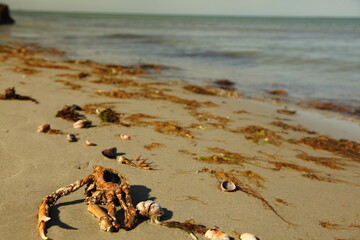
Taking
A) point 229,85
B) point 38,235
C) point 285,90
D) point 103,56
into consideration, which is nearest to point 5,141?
point 38,235

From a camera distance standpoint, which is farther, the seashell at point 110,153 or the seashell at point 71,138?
the seashell at point 71,138

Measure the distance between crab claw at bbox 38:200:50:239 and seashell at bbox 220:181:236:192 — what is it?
6.23ft

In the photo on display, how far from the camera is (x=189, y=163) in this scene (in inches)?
171

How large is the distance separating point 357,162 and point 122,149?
397 centimetres

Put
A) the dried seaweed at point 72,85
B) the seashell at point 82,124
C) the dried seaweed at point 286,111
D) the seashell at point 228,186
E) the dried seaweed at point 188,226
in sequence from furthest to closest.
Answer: the dried seaweed at point 72,85 → the dried seaweed at point 286,111 → the seashell at point 82,124 → the seashell at point 228,186 → the dried seaweed at point 188,226

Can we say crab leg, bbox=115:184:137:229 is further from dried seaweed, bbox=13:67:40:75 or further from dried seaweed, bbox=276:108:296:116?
dried seaweed, bbox=13:67:40:75

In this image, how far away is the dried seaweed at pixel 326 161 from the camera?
5.00 meters

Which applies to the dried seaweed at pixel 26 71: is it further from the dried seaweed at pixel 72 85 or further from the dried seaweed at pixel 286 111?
the dried seaweed at pixel 286 111

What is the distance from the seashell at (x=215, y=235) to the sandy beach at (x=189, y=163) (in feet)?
0.54

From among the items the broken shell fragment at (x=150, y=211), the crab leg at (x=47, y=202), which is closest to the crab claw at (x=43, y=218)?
the crab leg at (x=47, y=202)

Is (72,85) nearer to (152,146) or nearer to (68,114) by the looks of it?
(68,114)

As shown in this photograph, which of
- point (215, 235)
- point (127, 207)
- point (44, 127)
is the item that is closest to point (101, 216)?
point (127, 207)

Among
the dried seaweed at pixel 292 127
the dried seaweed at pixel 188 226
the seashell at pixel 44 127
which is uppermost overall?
the seashell at pixel 44 127

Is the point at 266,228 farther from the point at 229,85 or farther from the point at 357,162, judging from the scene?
the point at 229,85
